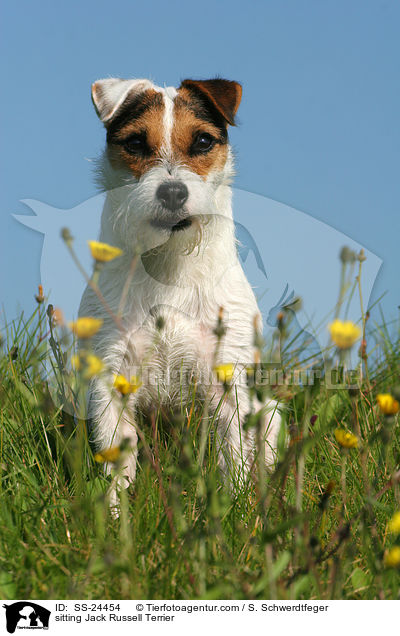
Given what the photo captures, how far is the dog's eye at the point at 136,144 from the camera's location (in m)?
3.22

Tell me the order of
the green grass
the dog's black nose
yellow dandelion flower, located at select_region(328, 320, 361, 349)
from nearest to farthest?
yellow dandelion flower, located at select_region(328, 320, 361, 349) → the green grass → the dog's black nose

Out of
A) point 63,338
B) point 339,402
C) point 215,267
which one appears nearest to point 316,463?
point 339,402

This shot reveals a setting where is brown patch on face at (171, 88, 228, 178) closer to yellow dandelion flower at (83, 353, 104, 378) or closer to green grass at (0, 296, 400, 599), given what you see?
green grass at (0, 296, 400, 599)

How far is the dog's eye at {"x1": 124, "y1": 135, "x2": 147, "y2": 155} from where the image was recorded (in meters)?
3.22

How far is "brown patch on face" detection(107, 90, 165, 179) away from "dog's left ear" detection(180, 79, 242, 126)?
0.78ft

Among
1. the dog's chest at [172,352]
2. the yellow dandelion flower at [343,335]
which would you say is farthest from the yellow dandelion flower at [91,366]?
the dog's chest at [172,352]

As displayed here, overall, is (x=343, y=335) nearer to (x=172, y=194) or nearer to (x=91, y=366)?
(x=91, y=366)

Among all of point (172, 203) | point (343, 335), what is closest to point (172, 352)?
point (172, 203)

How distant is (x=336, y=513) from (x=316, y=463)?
0.58 metres

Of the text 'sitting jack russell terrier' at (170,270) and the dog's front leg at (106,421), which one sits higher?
the text 'sitting jack russell terrier' at (170,270)

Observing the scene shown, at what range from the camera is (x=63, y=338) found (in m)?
2.88

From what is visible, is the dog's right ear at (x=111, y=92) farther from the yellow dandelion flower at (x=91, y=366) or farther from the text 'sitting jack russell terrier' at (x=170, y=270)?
the yellow dandelion flower at (x=91, y=366)
